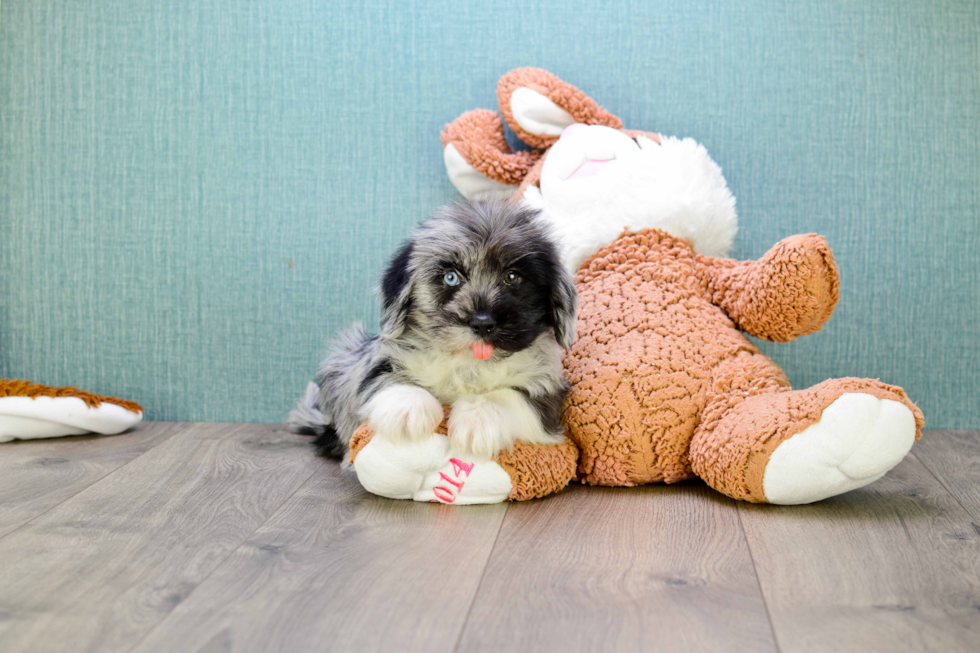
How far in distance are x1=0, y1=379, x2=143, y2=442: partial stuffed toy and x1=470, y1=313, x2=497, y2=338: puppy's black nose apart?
1.32 meters

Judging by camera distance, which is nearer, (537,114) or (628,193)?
(628,193)

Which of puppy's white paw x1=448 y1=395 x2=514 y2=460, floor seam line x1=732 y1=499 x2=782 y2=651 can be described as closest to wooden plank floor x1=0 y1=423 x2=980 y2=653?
floor seam line x1=732 y1=499 x2=782 y2=651

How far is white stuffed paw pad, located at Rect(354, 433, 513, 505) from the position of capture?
1.59 m

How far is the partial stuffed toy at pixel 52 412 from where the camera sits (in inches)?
85.1

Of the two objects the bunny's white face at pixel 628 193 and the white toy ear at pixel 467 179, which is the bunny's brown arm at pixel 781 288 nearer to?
the bunny's white face at pixel 628 193

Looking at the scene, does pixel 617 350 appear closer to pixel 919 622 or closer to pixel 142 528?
pixel 919 622

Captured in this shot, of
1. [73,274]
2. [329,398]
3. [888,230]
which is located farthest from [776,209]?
[73,274]

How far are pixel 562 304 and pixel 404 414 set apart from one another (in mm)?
392

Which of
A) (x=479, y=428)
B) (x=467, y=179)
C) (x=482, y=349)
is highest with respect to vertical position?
(x=467, y=179)

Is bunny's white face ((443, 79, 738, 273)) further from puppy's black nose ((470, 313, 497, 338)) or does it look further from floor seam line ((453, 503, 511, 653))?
floor seam line ((453, 503, 511, 653))

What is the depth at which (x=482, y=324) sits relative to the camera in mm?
1486

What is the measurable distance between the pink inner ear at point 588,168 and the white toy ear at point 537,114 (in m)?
0.20

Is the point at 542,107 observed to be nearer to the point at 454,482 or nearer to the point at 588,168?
the point at 588,168

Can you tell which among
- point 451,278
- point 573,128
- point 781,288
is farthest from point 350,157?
point 781,288
